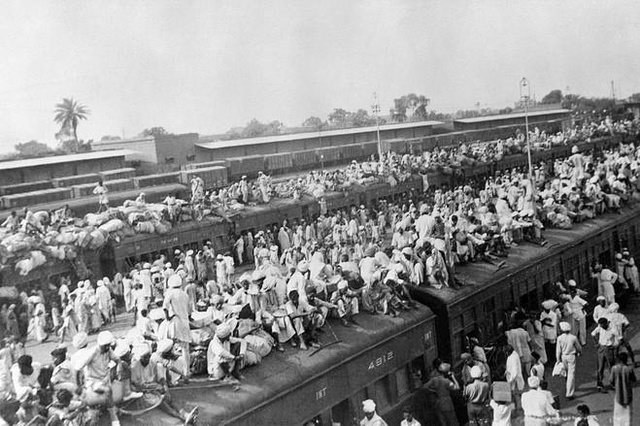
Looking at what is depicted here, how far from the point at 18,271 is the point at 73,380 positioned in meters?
8.75

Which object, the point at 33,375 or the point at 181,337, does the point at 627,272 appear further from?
the point at 33,375

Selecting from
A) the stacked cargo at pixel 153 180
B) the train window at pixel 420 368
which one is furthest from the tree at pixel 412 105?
the train window at pixel 420 368

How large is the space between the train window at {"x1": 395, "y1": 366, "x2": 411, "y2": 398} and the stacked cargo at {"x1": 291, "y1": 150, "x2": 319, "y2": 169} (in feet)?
89.1

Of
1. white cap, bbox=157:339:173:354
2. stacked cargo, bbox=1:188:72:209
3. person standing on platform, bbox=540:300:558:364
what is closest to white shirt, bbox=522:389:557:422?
person standing on platform, bbox=540:300:558:364

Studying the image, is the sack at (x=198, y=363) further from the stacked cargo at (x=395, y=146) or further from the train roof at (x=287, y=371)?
the stacked cargo at (x=395, y=146)

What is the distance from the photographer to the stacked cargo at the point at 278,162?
34.4m

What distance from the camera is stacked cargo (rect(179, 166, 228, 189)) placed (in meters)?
26.3

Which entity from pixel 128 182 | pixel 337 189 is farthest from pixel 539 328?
pixel 128 182

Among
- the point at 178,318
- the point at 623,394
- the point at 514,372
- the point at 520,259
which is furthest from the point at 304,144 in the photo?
the point at 178,318

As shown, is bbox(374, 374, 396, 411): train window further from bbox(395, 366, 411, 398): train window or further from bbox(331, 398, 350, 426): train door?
bbox(331, 398, 350, 426): train door

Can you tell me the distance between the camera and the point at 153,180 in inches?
979

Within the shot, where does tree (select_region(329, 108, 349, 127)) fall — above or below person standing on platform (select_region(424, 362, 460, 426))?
above

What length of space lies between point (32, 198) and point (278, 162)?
16.5 meters

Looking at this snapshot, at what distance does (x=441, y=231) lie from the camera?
13.1 metres
